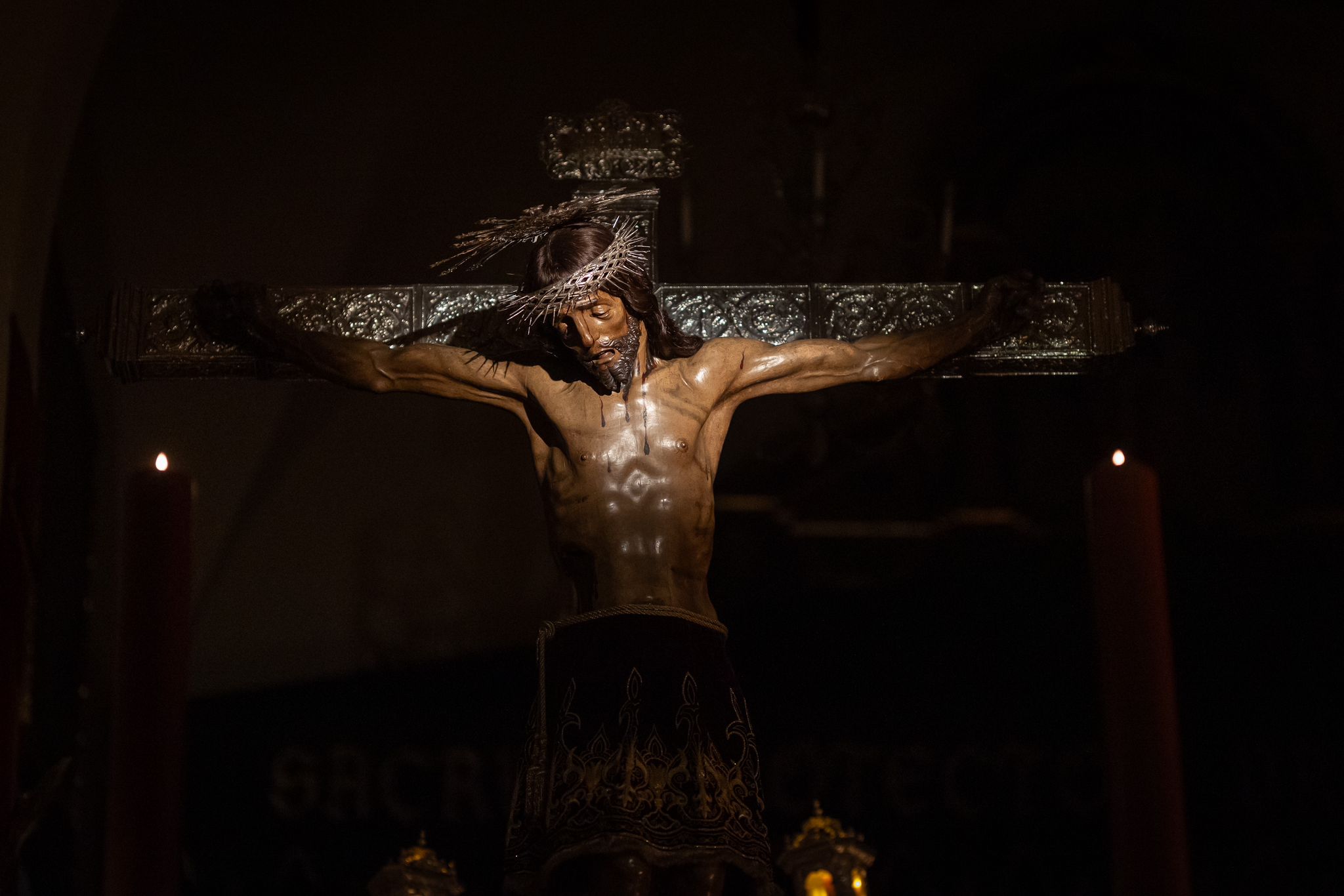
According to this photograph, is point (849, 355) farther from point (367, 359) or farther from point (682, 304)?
point (367, 359)

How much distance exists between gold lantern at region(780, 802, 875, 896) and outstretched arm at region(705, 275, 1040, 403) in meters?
0.87

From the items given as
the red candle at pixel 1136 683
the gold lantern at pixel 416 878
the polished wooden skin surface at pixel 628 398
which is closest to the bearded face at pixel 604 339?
the polished wooden skin surface at pixel 628 398

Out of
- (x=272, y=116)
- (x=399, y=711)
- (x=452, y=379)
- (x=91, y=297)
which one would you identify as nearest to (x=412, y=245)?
A: (x=272, y=116)

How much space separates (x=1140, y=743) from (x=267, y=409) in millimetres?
2888

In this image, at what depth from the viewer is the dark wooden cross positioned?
366cm

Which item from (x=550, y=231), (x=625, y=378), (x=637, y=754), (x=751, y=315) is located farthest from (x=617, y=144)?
(x=637, y=754)

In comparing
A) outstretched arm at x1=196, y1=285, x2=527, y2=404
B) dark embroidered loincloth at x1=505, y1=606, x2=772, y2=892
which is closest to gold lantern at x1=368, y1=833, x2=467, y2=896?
dark embroidered loincloth at x1=505, y1=606, x2=772, y2=892

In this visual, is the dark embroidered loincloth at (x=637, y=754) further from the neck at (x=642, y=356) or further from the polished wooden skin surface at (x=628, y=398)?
the neck at (x=642, y=356)

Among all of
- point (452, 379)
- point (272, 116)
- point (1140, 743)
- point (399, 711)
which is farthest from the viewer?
point (272, 116)

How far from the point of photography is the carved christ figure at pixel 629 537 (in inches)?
121

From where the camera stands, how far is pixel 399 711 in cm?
485

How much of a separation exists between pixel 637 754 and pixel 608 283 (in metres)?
0.86

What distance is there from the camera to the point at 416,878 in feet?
11.7

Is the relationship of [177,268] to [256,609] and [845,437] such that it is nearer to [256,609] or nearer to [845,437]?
[256,609]
